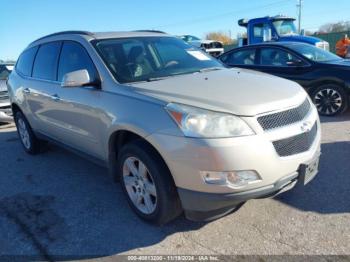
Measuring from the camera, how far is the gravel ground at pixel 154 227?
297 centimetres

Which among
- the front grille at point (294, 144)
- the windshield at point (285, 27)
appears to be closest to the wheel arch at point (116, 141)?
the front grille at point (294, 144)

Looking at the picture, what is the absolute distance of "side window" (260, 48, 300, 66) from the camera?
7535 mm

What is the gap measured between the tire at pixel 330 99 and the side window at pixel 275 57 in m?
0.91

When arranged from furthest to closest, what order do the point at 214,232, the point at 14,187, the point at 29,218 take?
the point at 14,187
the point at 29,218
the point at 214,232

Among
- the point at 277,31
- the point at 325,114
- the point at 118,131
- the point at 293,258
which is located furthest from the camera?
the point at 277,31

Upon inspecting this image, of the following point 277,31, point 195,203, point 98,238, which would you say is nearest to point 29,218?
point 98,238

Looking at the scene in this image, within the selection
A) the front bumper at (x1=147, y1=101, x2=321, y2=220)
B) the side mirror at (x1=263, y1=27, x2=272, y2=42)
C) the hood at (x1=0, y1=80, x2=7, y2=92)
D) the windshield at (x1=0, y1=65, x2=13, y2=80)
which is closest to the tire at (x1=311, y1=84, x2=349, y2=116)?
the front bumper at (x1=147, y1=101, x2=321, y2=220)

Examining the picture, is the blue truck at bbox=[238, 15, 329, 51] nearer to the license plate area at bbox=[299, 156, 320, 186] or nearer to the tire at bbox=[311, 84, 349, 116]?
the tire at bbox=[311, 84, 349, 116]

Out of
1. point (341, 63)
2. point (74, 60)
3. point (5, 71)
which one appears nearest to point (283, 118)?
point (74, 60)

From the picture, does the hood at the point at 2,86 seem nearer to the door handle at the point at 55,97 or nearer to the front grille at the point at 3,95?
the front grille at the point at 3,95

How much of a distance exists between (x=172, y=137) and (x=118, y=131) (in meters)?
0.84

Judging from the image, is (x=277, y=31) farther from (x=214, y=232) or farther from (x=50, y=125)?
(x=214, y=232)

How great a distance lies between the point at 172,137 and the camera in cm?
279

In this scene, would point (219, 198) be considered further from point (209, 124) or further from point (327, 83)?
point (327, 83)
